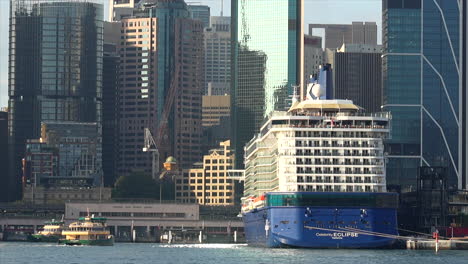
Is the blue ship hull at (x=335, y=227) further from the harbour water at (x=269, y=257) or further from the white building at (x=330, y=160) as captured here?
the white building at (x=330, y=160)

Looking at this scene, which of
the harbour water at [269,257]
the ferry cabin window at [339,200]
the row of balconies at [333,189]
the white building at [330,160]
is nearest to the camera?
the harbour water at [269,257]

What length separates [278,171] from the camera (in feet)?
654

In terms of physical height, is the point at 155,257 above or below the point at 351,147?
below

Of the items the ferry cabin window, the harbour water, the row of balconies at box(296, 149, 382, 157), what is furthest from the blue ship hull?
the row of balconies at box(296, 149, 382, 157)

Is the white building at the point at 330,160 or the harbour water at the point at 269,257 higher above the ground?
the white building at the point at 330,160

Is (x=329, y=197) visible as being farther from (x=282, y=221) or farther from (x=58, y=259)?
(x=58, y=259)

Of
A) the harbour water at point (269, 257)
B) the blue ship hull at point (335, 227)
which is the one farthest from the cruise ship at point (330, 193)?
the harbour water at point (269, 257)

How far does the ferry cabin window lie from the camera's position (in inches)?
7446

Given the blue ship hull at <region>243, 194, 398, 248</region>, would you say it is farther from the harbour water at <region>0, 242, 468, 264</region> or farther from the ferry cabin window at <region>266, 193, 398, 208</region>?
the harbour water at <region>0, 242, 468, 264</region>

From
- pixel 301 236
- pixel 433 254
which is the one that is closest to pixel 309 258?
pixel 301 236

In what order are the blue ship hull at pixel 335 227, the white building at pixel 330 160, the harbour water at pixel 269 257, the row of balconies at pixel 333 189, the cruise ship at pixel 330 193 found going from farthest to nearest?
1. the white building at pixel 330 160
2. the row of balconies at pixel 333 189
3. the cruise ship at pixel 330 193
4. the blue ship hull at pixel 335 227
5. the harbour water at pixel 269 257

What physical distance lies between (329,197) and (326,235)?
5.18 metres

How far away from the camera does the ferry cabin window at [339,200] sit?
189125 mm

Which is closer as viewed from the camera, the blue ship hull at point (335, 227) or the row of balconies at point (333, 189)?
the blue ship hull at point (335, 227)
